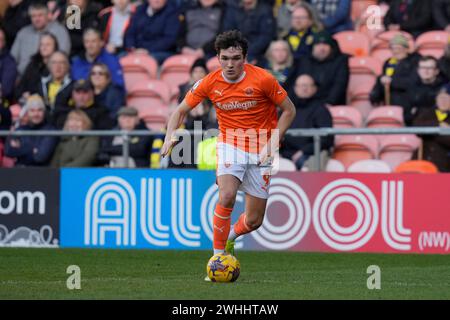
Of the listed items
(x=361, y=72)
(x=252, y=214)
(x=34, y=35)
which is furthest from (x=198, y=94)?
(x=34, y=35)

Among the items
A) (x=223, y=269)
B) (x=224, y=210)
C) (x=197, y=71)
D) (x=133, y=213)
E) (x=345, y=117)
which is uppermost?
(x=197, y=71)

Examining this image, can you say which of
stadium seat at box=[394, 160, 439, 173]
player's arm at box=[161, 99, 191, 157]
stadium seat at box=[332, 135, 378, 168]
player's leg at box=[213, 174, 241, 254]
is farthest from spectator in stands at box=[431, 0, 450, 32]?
player's leg at box=[213, 174, 241, 254]

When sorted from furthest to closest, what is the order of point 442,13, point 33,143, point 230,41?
point 442,13 < point 33,143 < point 230,41

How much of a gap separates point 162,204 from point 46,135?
2044 mm

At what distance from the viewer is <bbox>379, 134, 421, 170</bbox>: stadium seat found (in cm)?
1566

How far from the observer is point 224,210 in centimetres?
1070

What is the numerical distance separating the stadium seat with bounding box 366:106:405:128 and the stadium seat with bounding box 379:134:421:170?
30 cm

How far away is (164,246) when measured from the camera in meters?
15.3

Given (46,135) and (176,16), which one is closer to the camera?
(46,135)

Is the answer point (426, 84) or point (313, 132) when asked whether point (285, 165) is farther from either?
point (426, 84)

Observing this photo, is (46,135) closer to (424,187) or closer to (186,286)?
(424,187)

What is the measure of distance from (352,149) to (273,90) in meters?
5.24

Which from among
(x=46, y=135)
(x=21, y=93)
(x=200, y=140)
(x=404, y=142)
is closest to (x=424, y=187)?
(x=404, y=142)

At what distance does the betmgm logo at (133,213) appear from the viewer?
15.2 m
